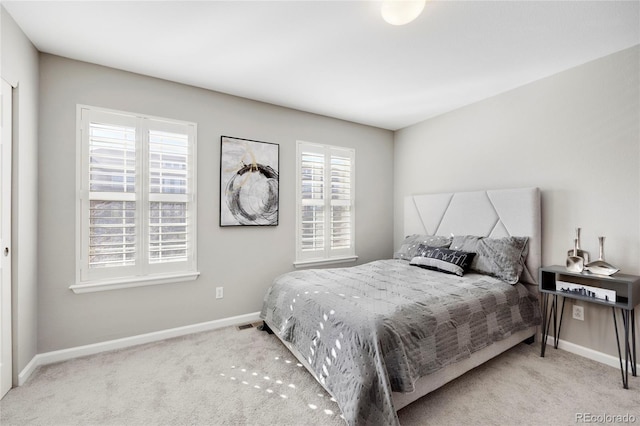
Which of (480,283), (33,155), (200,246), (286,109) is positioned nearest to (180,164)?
(200,246)

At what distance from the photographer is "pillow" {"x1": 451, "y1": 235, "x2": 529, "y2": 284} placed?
103 inches

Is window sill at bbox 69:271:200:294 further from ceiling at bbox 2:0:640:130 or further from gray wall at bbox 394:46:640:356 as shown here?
gray wall at bbox 394:46:640:356

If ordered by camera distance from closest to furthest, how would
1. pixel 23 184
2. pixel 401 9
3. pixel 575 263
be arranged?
pixel 401 9 < pixel 23 184 < pixel 575 263

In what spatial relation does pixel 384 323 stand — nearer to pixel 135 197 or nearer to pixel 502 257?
pixel 502 257

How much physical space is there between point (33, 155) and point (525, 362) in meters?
4.33

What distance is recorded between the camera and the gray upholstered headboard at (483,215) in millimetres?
2707

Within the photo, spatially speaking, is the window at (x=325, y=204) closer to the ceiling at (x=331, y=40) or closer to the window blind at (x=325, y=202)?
the window blind at (x=325, y=202)

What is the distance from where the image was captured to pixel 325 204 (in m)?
3.80

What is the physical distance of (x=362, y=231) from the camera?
4.15m

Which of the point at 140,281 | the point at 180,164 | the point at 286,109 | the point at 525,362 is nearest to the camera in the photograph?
the point at 525,362

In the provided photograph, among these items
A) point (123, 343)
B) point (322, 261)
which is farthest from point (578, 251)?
point (123, 343)

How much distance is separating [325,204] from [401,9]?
7.99 feet

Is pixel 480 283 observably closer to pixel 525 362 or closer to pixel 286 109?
pixel 525 362

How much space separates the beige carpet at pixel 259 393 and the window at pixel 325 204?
150 cm
